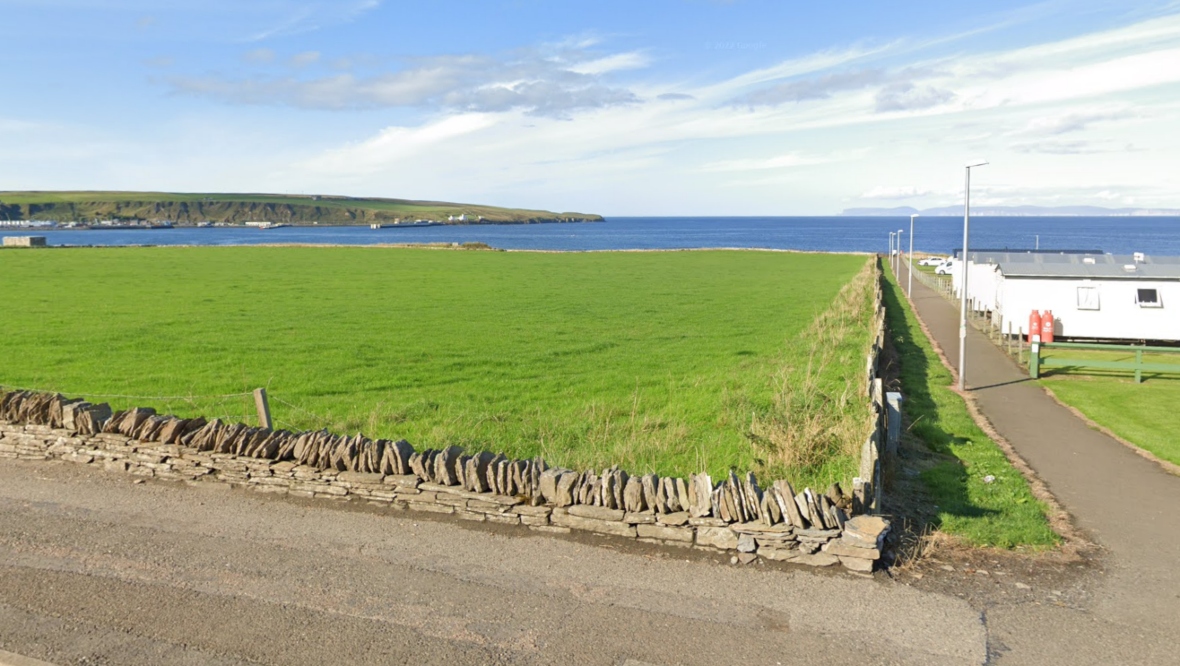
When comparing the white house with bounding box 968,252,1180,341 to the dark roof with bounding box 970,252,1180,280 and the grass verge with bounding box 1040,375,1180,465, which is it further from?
the grass verge with bounding box 1040,375,1180,465

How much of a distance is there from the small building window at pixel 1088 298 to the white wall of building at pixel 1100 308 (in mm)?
30

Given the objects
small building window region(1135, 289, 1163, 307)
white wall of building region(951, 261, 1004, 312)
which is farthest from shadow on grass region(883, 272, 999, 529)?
small building window region(1135, 289, 1163, 307)

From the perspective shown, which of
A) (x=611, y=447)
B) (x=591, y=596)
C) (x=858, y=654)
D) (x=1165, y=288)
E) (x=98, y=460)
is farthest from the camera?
(x=1165, y=288)

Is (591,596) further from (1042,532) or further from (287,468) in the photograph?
(1042,532)

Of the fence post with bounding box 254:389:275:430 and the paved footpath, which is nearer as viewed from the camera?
the paved footpath

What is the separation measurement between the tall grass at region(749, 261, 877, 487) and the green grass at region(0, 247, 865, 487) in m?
0.22

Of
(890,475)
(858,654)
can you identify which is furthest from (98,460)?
(890,475)

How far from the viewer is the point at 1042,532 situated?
9.75 m

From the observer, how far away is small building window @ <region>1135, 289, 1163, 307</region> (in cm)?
2794

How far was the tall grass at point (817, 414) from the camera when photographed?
12303 mm

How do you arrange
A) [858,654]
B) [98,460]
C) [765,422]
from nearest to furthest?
[858,654] < [98,460] < [765,422]

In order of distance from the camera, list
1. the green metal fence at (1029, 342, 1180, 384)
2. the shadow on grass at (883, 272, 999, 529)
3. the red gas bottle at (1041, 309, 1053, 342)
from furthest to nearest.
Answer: the red gas bottle at (1041, 309, 1053, 342), the green metal fence at (1029, 342, 1180, 384), the shadow on grass at (883, 272, 999, 529)

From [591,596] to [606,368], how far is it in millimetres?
14634

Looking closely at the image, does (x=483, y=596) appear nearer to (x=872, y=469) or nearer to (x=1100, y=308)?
(x=872, y=469)
